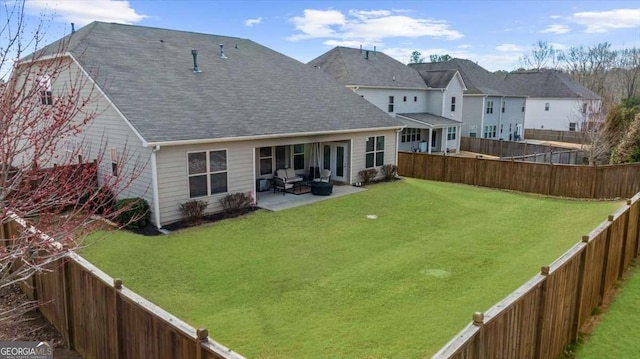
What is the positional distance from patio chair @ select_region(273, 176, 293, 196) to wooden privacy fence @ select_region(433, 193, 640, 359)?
1191 cm

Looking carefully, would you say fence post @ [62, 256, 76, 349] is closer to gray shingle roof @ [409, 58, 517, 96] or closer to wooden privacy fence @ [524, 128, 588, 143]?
gray shingle roof @ [409, 58, 517, 96]

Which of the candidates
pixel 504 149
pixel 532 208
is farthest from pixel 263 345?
pixel 504 149

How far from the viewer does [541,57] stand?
3300 inches

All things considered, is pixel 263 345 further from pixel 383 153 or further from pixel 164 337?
pixel 383 153

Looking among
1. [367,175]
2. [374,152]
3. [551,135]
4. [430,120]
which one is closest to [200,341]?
[367,175]

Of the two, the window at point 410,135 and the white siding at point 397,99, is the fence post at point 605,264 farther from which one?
the window at point 410,135

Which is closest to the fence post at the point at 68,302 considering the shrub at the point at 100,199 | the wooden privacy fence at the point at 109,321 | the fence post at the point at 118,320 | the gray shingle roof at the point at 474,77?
the wooden privacy fence at the point at 109,321

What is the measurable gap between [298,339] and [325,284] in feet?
7.95

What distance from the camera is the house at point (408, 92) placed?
102 feet

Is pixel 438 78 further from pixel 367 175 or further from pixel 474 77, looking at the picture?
pixel 367 175

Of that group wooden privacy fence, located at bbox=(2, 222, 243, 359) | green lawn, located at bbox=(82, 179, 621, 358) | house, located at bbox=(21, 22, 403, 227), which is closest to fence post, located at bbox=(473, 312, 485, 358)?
wooden privacy fence, located at bbox=(2, 222, 243, 359)

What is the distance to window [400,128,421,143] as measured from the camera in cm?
3234

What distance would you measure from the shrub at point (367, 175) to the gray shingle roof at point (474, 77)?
70.4ft

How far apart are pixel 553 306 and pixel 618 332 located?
226 cm
